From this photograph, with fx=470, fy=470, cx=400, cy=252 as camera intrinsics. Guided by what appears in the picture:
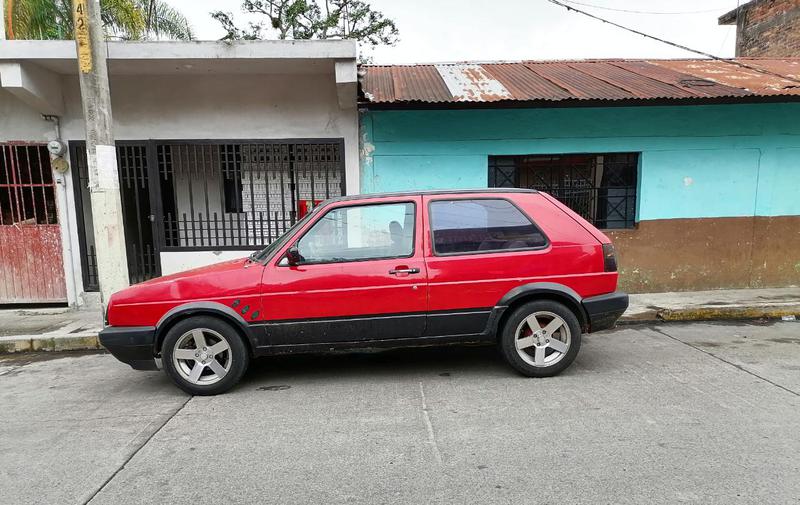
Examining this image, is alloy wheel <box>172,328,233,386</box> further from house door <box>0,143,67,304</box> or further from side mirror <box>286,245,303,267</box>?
house door <box>0,143,67,304</box>

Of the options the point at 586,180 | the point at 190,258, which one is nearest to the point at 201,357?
the point at 190,258

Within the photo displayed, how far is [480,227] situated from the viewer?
4102 millimetres

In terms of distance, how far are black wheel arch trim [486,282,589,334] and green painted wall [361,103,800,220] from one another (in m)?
3.43

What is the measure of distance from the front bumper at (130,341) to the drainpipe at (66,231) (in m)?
4.12

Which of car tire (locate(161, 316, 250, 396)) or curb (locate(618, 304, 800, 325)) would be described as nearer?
car tire (locate(161, 316, 250, 396))

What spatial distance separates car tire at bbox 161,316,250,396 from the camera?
3.84 metres

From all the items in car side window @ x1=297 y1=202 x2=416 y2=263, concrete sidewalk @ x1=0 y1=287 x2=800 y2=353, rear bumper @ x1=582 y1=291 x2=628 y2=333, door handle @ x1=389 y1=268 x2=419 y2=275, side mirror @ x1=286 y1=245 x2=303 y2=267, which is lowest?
concrete sidewalk @ x1=0 y1=287 x2=800 y2=353

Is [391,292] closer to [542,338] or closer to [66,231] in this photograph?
[542,338]

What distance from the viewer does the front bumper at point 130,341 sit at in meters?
3.80

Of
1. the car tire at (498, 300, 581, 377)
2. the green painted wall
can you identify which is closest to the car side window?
the car tire at (498, 300, 581, 377)

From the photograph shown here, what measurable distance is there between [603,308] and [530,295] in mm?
652

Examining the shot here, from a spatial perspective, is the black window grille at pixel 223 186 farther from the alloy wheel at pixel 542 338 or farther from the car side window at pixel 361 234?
the alloy wheel at pixel 542 338

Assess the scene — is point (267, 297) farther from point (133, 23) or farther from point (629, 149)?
point (133, 23)

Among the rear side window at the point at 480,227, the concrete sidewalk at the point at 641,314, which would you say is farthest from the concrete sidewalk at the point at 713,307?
the rear side window at the point at 480,227
